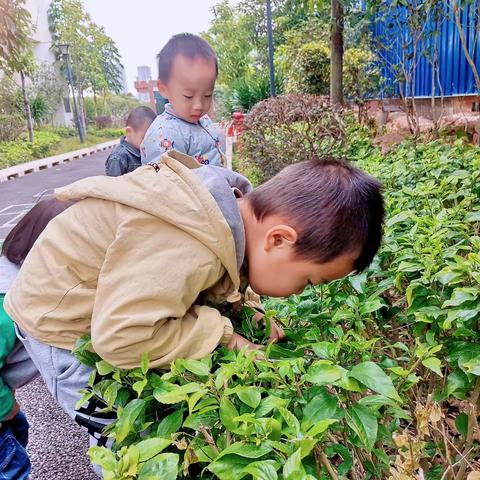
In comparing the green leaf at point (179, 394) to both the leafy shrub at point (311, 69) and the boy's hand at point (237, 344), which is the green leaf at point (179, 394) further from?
the leafy shrub at point (311, 69)

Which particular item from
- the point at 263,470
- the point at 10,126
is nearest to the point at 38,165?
the point at 10,126

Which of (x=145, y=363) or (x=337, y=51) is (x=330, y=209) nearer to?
(x=145, y=363)

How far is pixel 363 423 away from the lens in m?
0.71

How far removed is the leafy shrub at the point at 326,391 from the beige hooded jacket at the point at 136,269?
7 cm

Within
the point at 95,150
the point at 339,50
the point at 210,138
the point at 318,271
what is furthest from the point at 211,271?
the point at 95,150

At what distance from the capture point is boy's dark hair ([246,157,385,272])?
3.40ft

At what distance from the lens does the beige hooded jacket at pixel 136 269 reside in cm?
96

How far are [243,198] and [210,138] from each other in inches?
64.9

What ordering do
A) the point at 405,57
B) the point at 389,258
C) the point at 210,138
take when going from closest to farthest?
the point at 389,258
the point at 210,138
the point at 405,57

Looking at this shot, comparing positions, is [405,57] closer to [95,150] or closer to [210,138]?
[210,138]

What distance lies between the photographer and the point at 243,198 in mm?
1195

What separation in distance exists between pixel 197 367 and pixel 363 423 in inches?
11.9

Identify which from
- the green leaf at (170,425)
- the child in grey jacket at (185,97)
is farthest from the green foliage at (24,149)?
the green leaf at (170,425)

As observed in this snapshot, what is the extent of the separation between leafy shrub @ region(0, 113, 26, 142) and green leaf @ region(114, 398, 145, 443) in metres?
18.9
